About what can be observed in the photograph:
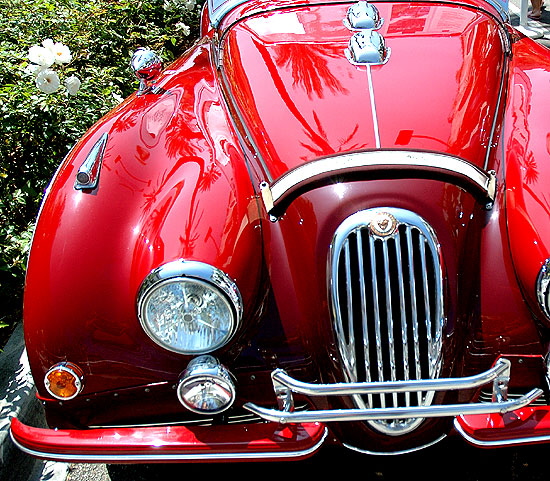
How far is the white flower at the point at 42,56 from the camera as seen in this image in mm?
3160

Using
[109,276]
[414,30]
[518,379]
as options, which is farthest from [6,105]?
[518,379]

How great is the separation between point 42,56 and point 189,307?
1.89m

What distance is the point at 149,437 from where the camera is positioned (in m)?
1.91

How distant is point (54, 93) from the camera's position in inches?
142

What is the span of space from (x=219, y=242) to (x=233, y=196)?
23cm

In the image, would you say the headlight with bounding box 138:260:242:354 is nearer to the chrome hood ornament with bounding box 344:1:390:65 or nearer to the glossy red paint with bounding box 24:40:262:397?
the glossy red paint with bounding box 24:40:262:397

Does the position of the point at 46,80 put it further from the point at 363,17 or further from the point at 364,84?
the point at 364,84

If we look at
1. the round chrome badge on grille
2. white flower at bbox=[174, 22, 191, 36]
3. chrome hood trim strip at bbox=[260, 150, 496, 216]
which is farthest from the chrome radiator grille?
white flower at bbox=[174, 22, 191, 36]

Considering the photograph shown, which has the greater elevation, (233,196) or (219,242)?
(233,196)

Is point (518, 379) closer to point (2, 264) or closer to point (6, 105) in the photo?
Result: point (2, 264)

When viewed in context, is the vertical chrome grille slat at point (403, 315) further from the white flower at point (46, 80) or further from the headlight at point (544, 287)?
the white flower at point (46, 80)

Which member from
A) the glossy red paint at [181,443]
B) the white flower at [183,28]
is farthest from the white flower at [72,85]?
the white flower at [183,28]

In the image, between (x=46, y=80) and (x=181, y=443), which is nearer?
(x=181, y=443)

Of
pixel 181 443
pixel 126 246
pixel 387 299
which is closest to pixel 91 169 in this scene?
pixel 126 246
